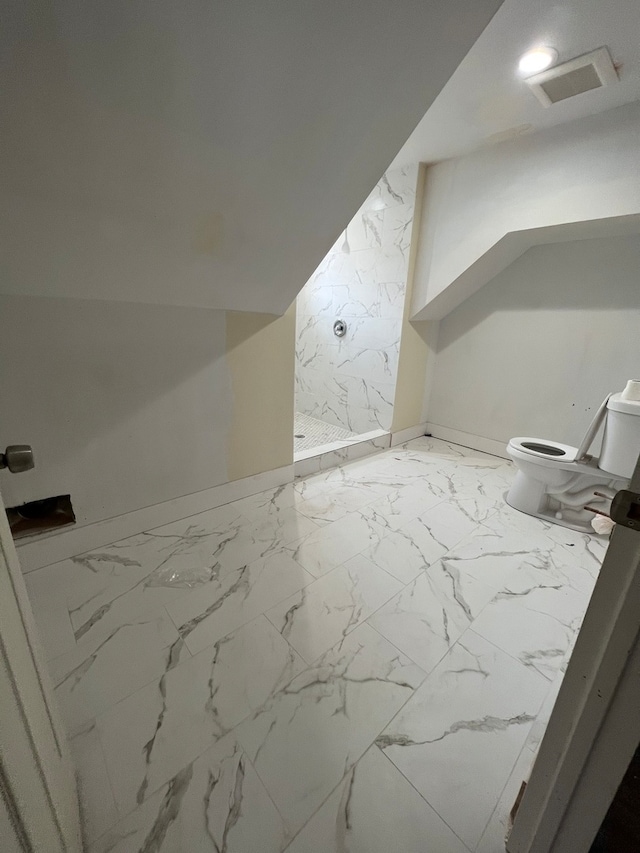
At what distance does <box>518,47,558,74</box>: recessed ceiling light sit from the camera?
1.36m

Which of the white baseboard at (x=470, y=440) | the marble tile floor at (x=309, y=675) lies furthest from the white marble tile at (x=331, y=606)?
the white baseboard at (x=470, y=440)

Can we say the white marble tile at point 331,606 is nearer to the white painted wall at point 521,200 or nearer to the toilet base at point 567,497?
the toilet base at point 567,497

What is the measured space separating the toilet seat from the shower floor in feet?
4.61

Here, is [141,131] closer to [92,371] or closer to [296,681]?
[92,371]

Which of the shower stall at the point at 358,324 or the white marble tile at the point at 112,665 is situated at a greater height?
the shower stall at the point at 358,324

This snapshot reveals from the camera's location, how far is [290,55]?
79 centimetres

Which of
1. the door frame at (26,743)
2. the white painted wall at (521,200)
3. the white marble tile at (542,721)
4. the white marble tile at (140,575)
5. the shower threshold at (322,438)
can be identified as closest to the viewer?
the door frame at (26,743)

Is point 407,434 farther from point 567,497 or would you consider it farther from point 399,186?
point 399,186

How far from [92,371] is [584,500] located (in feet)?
8.78

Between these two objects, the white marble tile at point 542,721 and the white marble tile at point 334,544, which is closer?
the white marble tile at point 542,721

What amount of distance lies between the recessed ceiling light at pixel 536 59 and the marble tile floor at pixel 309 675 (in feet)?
7.23

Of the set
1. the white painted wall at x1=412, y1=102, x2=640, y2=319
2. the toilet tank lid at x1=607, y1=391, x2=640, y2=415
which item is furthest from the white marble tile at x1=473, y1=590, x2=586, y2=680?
the white painted wall at x1=412, y1=102, x2=640, y2=319

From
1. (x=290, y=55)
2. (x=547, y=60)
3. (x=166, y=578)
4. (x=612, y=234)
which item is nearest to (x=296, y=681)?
(x=166, y=578)

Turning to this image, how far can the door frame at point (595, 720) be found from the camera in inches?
19.1
